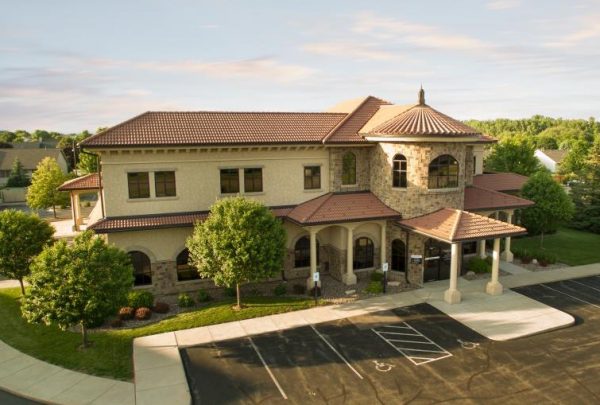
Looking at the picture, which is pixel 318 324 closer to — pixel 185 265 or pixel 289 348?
pixel 289 348

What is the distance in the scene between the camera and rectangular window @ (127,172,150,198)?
80.6 ft

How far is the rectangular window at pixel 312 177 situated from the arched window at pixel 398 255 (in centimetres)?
621

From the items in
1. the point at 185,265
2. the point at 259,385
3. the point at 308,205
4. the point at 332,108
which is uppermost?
the point at 332,108

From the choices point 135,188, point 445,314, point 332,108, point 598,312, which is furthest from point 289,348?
point 332,108

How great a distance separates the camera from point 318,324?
21.2 m

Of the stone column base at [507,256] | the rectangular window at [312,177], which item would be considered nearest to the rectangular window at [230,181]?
the rectangular window at [312,177]

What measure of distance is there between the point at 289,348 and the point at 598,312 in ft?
53.2

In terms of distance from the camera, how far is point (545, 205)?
114 ft

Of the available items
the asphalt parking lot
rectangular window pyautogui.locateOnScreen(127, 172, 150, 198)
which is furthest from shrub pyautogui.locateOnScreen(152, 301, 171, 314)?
rectangular window pyautogui.locateOnScreen(127, 172, 150, 198)

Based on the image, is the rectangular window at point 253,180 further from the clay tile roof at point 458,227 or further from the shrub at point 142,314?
the clay tile roof at point 458,227

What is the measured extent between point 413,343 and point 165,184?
1606 centimetres

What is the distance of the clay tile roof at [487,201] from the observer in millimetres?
29375

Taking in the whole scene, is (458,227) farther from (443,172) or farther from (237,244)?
(237,244)

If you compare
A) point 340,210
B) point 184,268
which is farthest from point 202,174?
point 340,210
